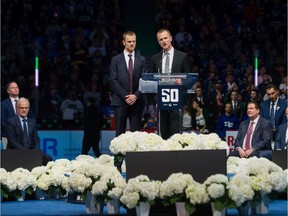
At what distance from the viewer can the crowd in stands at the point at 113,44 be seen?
20.5 metres

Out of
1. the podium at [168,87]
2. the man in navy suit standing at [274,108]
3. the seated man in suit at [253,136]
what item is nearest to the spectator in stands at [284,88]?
the man in navy suit standing at [274,108]

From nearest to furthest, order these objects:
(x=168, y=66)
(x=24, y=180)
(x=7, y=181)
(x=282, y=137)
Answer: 1. (x=7, y=181)
2. (x=24, y=180)
3. (x=168, y=66)
4. (x=282, y=137)

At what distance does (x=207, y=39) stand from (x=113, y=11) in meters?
2.96

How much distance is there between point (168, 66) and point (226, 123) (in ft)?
21.4

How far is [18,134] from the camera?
527 inches

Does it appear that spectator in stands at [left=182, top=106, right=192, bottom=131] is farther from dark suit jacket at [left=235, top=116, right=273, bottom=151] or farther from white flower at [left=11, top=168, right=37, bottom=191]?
white flower at [left=11, top=168, right=37, bottom=191]

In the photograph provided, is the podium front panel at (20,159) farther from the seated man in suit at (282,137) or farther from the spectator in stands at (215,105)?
the spectator in stands at (215,105)

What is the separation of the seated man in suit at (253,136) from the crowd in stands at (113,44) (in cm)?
532

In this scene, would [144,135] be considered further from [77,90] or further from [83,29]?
[83,29]

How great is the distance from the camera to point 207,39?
76.9 feet

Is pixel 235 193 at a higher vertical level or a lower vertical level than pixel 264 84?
lower

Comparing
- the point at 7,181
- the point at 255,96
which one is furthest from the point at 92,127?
the point at 7,181

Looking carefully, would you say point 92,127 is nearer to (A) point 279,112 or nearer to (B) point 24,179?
(A) point 279,112

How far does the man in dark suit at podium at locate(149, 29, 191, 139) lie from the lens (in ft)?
37.1
